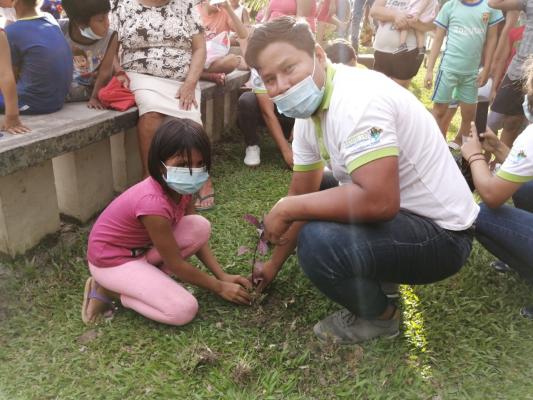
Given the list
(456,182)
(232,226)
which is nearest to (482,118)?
(456,182)

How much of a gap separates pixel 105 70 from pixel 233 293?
1.86 m

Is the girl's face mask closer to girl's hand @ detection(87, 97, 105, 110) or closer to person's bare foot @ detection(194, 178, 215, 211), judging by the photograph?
girl's hand @ detection(87, 97, 105, 110)

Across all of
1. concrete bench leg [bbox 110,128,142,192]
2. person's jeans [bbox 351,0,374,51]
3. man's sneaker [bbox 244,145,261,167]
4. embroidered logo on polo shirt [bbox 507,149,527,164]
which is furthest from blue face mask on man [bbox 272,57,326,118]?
person's jeans [bbox 351,0,374,51]

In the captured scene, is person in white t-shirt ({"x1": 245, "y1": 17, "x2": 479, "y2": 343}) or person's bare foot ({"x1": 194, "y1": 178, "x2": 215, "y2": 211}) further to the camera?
person's bare foot ({"x1": 194, "y1": 178, "x2": 215, "y2": 211})

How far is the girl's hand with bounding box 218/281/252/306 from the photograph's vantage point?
2.32 meters

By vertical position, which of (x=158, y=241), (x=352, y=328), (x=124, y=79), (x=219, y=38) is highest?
(x=219, y=38)

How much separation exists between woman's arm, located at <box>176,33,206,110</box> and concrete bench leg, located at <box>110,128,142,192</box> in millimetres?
466

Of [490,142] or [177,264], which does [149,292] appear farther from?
[490,142]

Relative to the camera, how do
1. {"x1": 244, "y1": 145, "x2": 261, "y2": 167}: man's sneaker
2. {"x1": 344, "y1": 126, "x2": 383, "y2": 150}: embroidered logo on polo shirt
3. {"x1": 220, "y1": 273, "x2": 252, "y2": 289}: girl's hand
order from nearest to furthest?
1. {"x1": 344, "y1": 126, "x2": 383, "y2": 150}: embroidered logo on polo shirt
2. {"x1": 220, "y1": 273, "x2": 252, "y2": 289}: girl's hand
3. {"x1": 244, "y1": 145, "x2": 261, "y2": 167}: man's sneaker

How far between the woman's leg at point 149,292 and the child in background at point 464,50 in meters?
3.32

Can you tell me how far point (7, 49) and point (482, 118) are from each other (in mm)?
2729

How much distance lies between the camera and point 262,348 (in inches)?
82.9

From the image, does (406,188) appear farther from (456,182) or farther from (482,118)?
(482,118)

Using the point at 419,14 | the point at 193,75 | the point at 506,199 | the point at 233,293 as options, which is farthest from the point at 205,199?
the point at 419,14
